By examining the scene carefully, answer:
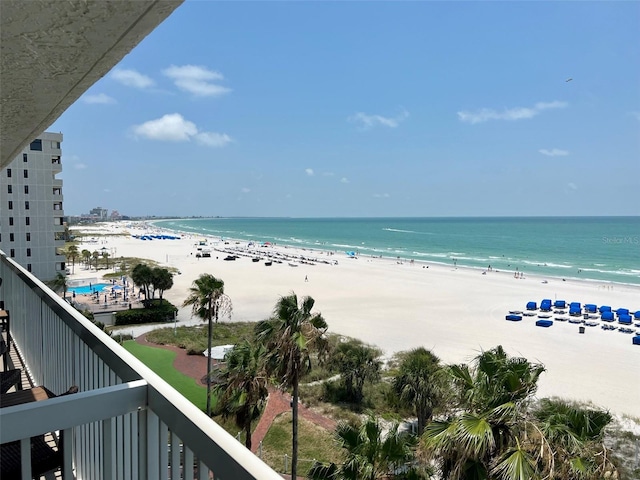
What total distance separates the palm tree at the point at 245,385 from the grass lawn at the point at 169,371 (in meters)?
3.35

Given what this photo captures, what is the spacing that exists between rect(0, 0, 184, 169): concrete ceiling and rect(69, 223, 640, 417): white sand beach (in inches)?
755

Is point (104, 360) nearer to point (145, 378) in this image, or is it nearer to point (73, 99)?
point (145, 378)

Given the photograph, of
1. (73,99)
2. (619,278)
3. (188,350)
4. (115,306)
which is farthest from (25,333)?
(619,278)

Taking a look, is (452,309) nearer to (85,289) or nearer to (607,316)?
(607,316)

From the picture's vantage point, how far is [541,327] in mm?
27078

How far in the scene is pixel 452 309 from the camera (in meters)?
31.6

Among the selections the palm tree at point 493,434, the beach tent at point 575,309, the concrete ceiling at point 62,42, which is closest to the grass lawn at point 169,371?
the palm tree at point 493,434

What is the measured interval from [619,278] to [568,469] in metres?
54.4

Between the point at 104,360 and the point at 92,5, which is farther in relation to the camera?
the point at 104,360

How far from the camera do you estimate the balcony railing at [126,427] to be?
3.67 feet

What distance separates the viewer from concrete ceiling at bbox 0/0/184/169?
3.29 feet

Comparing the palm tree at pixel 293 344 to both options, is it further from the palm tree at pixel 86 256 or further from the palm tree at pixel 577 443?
the palm tree at pixel 86 256

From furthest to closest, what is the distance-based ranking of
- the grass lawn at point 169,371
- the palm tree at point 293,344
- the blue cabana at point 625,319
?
1. the blue cabana at point 625,319
2. the grass lawn at point 169,371
3. the palm tree at point 293,344

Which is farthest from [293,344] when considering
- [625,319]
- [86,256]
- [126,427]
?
[86,256]
